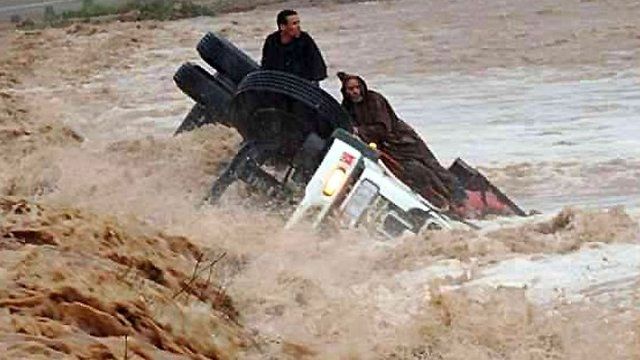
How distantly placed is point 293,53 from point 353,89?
82 centimetres

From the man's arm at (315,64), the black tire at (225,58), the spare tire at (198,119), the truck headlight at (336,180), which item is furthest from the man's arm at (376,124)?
the spare tire at (198,119)

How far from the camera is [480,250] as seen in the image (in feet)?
31.8

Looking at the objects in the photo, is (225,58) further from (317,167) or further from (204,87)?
(317,167)

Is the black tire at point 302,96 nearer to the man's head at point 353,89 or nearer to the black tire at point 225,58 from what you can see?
the man's head at point 353,89

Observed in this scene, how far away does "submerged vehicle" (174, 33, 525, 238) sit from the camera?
1025cm

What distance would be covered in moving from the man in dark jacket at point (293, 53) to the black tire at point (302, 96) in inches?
54.4

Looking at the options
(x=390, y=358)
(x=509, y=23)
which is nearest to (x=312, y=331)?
(x=390, y=358)

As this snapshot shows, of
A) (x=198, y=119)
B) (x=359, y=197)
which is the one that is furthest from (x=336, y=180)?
(x=198, y=119)

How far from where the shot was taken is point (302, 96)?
10.7 meters

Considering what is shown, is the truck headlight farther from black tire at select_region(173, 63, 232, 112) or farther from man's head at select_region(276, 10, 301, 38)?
black tire at select_region(173, 63, 232, 112)

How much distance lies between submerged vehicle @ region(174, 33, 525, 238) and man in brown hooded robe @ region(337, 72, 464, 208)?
35 centimetres

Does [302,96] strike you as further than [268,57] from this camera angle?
No

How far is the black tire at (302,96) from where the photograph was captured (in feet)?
35.1

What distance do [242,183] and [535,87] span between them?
10026 millimetres
